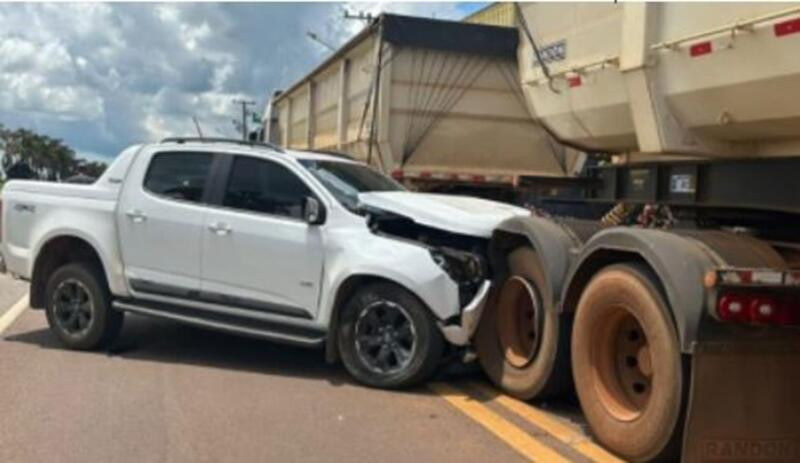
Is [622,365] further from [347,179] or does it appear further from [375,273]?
[347,179]

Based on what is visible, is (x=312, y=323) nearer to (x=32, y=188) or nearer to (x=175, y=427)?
(x=175, y=427)

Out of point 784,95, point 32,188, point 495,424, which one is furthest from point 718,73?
point 32,188

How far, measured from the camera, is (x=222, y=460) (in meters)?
5.41

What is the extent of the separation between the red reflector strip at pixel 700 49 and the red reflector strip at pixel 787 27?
0.56 meters

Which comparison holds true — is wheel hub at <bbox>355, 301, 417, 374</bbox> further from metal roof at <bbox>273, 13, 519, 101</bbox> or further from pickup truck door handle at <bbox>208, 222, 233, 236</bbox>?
metal roof at <bbox>273, 13, 519, 101</bbox>

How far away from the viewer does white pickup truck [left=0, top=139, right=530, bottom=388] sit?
713cm

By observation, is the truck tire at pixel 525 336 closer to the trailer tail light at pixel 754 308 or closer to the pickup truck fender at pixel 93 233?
the trailer tail light at pixel 754 308

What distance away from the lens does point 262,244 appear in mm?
7688

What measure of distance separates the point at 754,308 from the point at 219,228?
4493 mm

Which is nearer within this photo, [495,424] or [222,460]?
[222,460]

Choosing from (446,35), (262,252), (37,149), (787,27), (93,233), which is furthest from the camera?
(37,149)

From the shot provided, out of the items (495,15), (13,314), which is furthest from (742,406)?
(495,15)

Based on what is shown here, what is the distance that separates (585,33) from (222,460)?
11.2 feet

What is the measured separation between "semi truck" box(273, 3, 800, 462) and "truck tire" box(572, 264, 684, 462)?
0.03 feet
